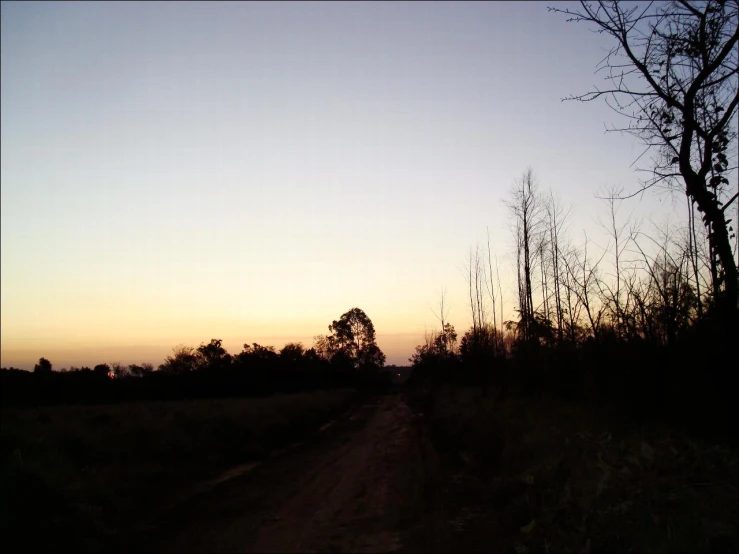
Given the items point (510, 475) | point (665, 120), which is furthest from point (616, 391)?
point (665, 120)

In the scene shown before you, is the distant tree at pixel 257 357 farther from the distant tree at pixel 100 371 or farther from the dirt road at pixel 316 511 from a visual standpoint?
the dirt road at pixel 316 511

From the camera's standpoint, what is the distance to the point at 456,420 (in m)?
28.6

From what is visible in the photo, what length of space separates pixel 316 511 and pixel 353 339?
119595 millimetres

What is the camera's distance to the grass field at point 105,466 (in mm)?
10078

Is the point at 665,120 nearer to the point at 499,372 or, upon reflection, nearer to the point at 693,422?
the point at 693,422

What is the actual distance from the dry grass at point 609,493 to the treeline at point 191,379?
41.0m

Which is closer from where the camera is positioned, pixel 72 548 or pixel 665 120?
pixel 72 548

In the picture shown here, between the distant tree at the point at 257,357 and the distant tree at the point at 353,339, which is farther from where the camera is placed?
the distant tree at the point at 353,339

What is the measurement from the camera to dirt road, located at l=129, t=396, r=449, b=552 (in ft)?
31.5

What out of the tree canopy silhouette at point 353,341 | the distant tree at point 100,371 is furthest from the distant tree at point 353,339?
the distant tree at point 100,371

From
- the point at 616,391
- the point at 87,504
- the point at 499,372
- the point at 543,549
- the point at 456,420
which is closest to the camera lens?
the point at 543,549

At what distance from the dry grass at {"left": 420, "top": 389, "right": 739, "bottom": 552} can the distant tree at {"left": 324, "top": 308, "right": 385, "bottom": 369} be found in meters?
114

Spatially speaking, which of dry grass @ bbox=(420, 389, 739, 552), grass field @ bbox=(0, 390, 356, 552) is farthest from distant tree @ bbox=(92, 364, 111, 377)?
dry grass @ bbox=(420, 389, 739, 552)

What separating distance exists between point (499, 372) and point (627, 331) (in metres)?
16.6
